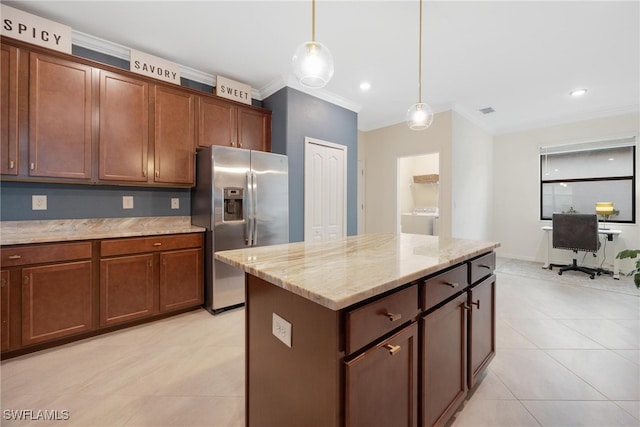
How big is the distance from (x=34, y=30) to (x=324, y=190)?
312 centimetres

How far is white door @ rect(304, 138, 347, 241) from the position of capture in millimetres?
3650

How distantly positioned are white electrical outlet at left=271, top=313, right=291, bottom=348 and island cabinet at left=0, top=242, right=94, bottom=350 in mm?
2110

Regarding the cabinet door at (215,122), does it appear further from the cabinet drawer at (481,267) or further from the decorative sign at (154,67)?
the cabinet drawer at (481,267)

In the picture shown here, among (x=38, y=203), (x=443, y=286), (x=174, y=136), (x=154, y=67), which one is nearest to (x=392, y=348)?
(x=443, y=286)

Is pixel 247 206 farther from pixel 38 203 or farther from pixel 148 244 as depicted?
pixel 38 203

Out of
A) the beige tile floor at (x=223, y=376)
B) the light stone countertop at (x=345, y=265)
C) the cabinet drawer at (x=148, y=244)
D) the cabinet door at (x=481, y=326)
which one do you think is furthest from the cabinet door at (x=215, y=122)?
the cabinet door at (x=481, y=326)

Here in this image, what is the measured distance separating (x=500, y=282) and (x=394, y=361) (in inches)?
151

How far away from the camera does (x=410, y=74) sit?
3.31 metres

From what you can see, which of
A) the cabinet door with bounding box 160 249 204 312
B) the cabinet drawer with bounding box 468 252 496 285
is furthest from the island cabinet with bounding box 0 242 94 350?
the cabinet drawer with bounding box 468 252 496 285

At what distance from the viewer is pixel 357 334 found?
33.6 inches

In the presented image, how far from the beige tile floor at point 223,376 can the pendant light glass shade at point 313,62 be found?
200cm

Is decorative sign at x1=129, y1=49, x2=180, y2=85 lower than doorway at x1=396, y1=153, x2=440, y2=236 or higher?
higher

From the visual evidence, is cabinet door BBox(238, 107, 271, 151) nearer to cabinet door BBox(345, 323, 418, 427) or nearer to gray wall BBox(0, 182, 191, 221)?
gray wall BBox(0, 182, 191, 221)

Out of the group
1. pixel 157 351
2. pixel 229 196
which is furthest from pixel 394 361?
pixel 229 196
